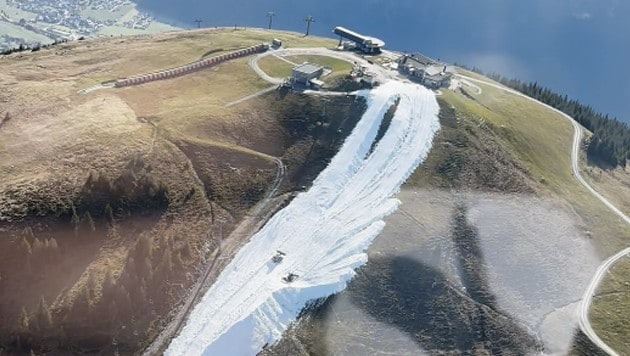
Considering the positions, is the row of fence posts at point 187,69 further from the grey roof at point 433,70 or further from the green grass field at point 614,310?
the green grass field at point 614,310

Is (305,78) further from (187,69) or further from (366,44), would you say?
(366,44)

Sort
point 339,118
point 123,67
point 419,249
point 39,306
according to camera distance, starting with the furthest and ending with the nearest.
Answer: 1. point 123,67
2. point 339,118
3. point 419,249
4. point 39,306

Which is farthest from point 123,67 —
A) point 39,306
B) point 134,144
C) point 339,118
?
point 39,306

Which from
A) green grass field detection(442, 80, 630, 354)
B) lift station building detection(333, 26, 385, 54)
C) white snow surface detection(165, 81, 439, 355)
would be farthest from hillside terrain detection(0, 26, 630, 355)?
lift station building detection(333, 26, 385, 54)

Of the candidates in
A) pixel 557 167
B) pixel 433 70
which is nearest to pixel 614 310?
pixel 557 167

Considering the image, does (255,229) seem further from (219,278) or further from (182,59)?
(182,59)

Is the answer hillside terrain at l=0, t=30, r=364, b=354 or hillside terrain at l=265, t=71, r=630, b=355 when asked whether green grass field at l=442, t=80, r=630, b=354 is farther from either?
hillside terrain at l=0, t=30, r=364, b=354
